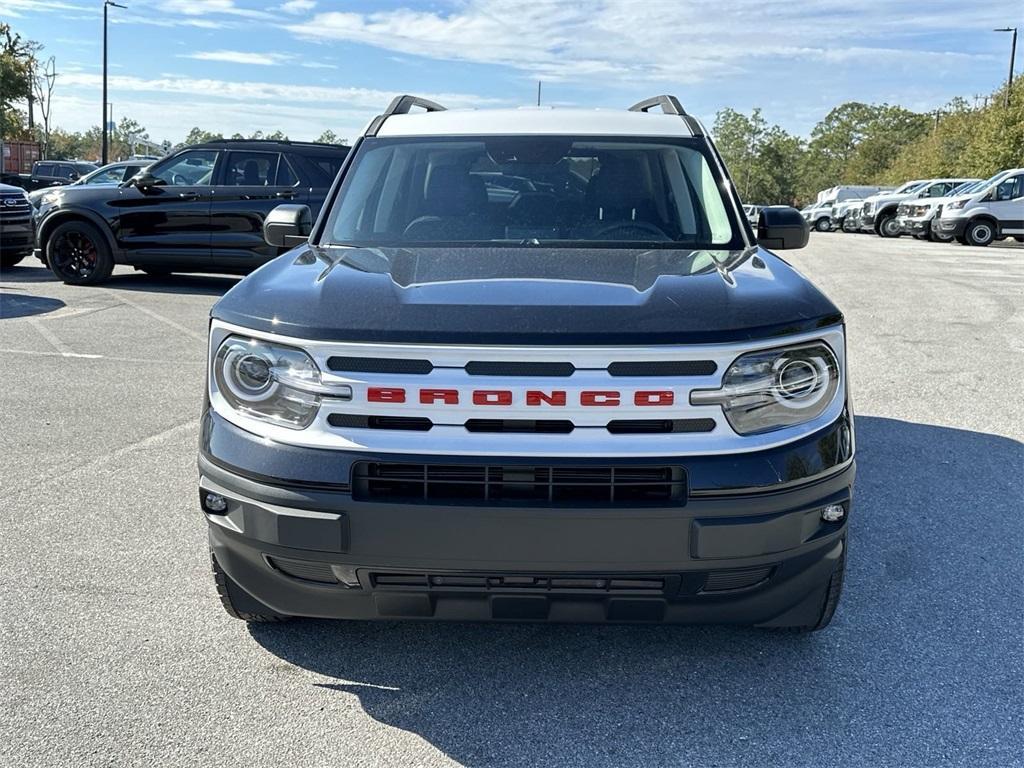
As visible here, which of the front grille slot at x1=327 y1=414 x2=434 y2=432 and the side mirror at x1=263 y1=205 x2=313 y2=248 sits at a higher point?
the side mirror at x1=263 y1=205 x2=313 y2=248

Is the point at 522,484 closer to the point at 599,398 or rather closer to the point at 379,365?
the point at 599,398

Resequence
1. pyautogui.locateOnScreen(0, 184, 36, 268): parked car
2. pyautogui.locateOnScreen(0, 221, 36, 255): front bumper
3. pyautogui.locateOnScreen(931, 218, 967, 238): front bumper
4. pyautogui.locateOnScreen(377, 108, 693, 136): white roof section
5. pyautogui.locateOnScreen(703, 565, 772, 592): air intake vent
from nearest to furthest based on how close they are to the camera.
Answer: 1. pyautogui.locateOnScreen(703, 565, 772, 592): air intake vent
2. pyautogui.locateOnScreen(377, 108, 693, 136): white roof section
3. pyautogui.locateOnScreen(0, 184, 36, 268): parked car
4. pyautogui.locateOnScreen(0, 221, 36, 255): front bumper
5. pyautogui.locateOnScreen(931, 218, 967, 238): front bumper

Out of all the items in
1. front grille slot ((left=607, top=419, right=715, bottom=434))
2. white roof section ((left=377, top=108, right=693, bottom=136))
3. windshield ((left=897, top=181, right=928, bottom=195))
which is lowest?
front grille slot ((left=607, top=419, right=715, bottom=434))

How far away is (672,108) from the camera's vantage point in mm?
4895

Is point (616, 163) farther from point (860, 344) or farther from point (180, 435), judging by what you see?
point (860, 344)

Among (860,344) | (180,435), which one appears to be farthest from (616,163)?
(860,344)

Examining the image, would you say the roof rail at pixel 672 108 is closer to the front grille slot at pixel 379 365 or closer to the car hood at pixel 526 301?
the car hood at pixel 526 301

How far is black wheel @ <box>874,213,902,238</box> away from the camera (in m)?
32.8

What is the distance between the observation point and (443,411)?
8.41 ft

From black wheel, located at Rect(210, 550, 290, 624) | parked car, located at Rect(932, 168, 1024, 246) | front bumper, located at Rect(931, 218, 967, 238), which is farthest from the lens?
front bumper, located at Rect(931, 218, 967, 238)

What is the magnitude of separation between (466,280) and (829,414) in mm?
1097

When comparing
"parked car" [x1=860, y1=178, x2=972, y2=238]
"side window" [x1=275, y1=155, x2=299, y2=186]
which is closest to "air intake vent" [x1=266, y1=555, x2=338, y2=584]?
"side window" [x1=275, y1=155, x2=299, y2=186]

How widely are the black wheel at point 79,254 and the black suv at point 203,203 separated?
2cm

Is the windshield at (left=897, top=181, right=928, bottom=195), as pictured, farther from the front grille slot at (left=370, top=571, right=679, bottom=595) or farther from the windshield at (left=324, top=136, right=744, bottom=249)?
the front grille slot at (left=370, top=571, right=679, bottom=595)
